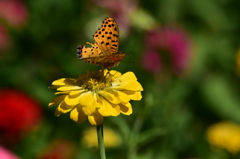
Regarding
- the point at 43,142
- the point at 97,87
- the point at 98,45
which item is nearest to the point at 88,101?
the point at 97,87

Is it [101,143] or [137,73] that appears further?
[137,73]

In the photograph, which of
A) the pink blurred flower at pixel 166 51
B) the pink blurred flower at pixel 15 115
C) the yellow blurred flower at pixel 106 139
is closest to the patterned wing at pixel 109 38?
the yellow blurred flower at pixel 106 139

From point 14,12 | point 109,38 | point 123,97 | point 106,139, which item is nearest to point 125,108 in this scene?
point 123,97

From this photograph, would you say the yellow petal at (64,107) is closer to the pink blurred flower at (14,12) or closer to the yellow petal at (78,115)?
the yellow petal at (78,115)

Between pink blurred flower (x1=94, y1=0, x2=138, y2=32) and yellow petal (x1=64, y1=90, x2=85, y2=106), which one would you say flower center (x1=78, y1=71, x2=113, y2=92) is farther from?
pink blurred flower (x1=94, y1=0, x2=138, y2=32)

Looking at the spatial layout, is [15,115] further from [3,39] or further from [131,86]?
[131,86]

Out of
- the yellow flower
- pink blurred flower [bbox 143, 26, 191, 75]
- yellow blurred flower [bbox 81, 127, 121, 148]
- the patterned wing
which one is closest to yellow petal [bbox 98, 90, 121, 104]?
the yellow flower

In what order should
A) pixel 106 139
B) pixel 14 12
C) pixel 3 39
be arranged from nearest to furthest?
1. pixel 106 139
2. pixel 3 39
3. pixel 14 12
